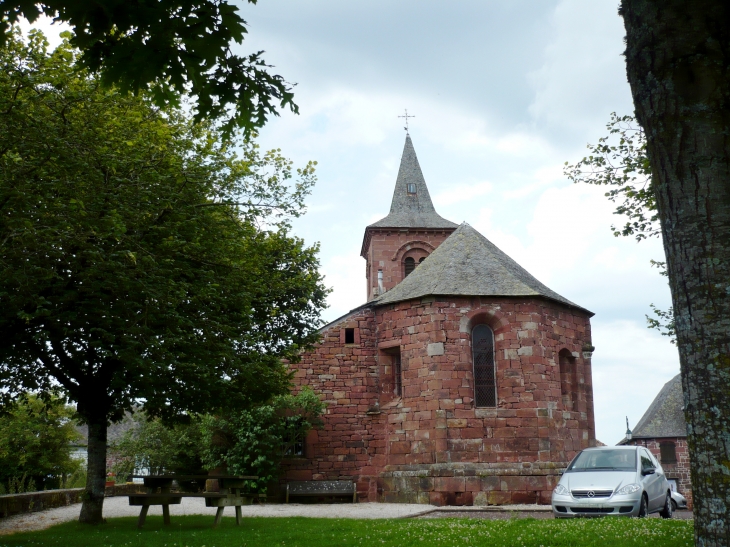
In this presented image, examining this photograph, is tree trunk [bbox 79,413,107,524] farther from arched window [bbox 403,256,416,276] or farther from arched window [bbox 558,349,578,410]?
arched window [bbox 403,256,416,276]

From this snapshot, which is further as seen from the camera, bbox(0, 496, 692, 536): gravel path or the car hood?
bbox(0, 496, 692, 536): gravel path

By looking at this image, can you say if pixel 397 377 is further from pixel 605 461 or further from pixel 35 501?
pixel 35 501

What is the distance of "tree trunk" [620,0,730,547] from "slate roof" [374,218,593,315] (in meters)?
17.2

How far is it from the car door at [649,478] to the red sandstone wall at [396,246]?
80.8 feet

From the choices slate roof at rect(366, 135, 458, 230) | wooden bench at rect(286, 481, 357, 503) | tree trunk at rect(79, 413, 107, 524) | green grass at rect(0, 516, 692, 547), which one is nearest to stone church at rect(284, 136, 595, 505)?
wooden bench at rect(286, 481, 357, 503)

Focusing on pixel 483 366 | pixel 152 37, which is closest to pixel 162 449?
pixel 483 366

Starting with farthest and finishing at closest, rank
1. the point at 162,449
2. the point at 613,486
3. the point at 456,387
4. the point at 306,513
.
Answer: the point at 162,449
the point at 456,387
the point at 306,513
the point at 613,486

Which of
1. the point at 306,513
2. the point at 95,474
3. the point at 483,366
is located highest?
the point at 483,366

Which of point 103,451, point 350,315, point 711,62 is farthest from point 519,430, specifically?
point 711,62

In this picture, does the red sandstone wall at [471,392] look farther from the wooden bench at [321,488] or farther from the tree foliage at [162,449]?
the tree foliage at [162,449]

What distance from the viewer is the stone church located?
20.6 metres

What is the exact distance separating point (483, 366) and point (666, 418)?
869 inches

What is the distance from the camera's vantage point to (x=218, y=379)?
554 inches

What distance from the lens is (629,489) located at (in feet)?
42.0
